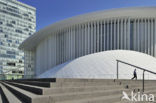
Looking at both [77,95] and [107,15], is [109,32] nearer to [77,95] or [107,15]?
[107,15]

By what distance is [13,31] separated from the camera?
69688 millimetres

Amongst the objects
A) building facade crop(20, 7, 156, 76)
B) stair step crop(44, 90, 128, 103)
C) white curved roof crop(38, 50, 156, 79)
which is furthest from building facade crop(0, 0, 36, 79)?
stair step crop(44, 90, 128, 103)

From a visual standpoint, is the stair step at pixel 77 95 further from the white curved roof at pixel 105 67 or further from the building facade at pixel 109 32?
the building facade at pixel 109 32

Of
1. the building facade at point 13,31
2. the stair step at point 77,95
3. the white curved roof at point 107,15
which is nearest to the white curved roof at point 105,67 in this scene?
the white curved roof at point 107,15

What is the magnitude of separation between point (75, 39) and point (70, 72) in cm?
1106

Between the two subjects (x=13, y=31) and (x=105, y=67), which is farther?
(x=13, y=31)

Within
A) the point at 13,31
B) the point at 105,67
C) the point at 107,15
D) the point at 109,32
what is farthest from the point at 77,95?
the point at 13,31

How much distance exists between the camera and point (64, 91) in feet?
13.7

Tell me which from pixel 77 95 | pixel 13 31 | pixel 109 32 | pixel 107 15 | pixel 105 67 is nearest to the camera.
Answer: pixel 77 95

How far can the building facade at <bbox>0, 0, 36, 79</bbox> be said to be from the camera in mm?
63881

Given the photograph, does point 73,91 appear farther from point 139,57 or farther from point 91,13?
point 91,13

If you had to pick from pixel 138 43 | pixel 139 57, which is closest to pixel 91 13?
pixel 138 43

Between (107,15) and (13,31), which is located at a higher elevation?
(13,31)

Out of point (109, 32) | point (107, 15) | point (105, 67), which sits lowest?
point (105, 67)
